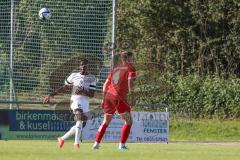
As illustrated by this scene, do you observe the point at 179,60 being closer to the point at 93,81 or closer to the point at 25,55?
the point at 25,55

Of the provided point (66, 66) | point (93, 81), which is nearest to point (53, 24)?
point (66, 66)

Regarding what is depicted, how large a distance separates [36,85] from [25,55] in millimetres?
Result: 1154

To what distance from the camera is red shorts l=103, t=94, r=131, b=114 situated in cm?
2111

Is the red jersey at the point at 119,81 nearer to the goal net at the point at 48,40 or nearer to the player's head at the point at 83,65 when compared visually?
the player's head at the point at 83,65

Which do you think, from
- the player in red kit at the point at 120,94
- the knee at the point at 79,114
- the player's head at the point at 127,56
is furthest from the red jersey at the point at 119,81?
the knee at the point at 79,114

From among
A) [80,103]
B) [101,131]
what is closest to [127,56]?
[80,103]

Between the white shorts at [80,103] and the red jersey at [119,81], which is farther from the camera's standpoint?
the white shorts at [80,103]

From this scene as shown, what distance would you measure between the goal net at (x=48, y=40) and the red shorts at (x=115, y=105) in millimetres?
10761

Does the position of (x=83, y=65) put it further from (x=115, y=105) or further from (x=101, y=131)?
(x=101, y=131)

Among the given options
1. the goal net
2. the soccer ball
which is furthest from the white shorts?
the goal net

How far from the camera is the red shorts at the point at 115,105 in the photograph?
21109 millimetres

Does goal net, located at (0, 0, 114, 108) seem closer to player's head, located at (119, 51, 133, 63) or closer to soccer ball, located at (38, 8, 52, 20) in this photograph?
soccer ball, located at (38, 8, 52, 20)

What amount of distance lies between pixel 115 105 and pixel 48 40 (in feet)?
39.7

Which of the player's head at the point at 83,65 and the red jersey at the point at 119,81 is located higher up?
the player's head at the point at 83,65
